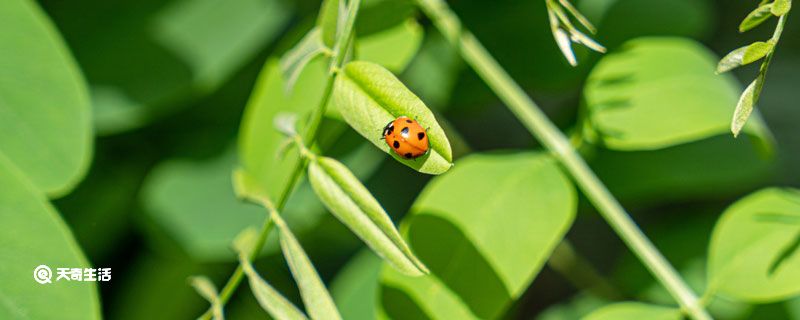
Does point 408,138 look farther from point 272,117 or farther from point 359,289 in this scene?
point 359,289

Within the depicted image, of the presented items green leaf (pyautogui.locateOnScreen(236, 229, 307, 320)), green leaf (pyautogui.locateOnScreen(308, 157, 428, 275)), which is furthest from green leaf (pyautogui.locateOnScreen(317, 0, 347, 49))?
green leaf (pyautogui.locateOnScreen(236, 229, 307, 320))

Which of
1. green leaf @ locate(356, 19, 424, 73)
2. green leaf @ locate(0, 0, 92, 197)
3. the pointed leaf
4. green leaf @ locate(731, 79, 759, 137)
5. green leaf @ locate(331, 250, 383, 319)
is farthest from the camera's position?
green leaf @ locate(331, 250, 383, 319)

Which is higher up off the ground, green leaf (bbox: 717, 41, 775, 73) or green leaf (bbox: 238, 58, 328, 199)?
green leaf (bbox: 238, 58, 328, 199)

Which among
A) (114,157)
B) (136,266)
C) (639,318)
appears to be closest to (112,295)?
(136,266)

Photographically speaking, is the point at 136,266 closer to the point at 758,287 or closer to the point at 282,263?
the point at 282,263
